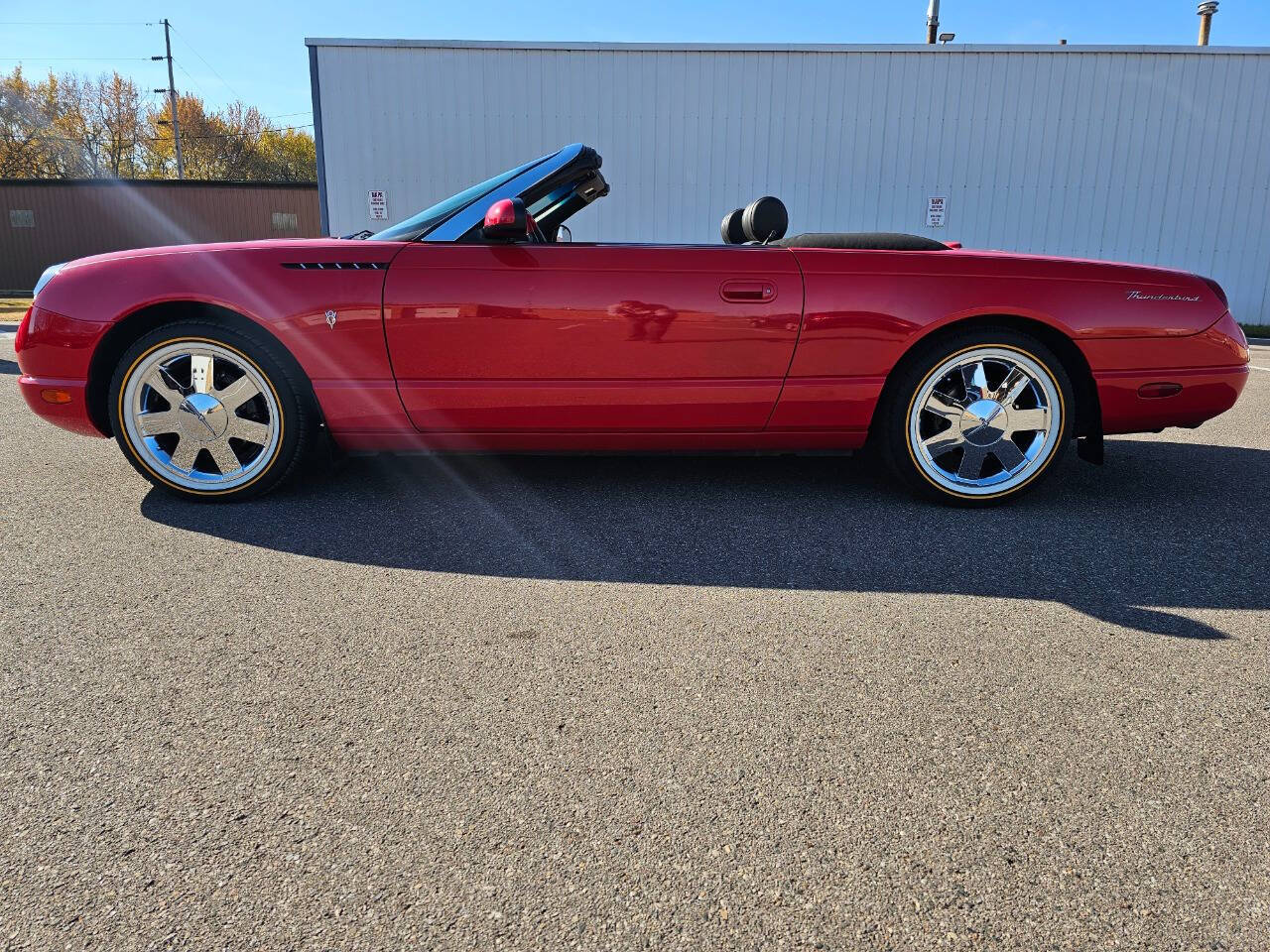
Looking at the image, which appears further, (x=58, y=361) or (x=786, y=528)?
(x=58, y=361)

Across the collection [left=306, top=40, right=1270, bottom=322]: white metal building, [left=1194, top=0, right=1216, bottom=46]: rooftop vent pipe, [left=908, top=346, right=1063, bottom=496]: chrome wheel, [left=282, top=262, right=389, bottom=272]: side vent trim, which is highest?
[left=1194, top=0, right=1216, bottom=46]: rooftop vent pipe

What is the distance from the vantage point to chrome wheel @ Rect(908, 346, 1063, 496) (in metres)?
3.24

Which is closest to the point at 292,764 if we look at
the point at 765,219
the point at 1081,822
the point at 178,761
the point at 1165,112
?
the point at 178,761

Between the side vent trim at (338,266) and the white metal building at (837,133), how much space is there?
32.6 ft

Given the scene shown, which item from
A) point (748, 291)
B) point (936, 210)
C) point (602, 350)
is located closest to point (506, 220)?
point (602, 350)

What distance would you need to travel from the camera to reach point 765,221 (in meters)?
3.55

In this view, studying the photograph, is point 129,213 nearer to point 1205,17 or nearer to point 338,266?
point 338,266

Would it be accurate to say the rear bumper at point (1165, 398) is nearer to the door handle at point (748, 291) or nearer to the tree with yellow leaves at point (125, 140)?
the door handle at point (748, 291)

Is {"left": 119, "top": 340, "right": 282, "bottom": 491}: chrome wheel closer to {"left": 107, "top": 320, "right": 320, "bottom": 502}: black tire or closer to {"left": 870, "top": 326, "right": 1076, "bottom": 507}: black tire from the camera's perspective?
{"left": 107, "top": 320, "right": 320, "bottom": 502}: black tire

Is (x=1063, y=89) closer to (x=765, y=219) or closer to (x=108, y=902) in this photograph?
(x=765, y=219)

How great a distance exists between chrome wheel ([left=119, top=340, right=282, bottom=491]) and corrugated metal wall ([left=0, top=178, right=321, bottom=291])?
21.0m

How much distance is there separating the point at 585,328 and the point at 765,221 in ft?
3.34

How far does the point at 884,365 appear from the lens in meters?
3.21

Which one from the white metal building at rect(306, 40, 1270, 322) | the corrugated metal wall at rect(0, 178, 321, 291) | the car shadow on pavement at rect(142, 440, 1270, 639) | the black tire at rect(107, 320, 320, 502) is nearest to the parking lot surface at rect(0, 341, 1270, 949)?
the car shadow on pavement at rect(142, 440, 1270, 639)
